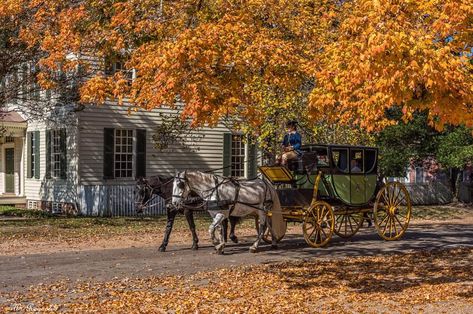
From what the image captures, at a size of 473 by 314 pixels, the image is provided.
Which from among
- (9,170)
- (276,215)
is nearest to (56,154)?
(9,170)

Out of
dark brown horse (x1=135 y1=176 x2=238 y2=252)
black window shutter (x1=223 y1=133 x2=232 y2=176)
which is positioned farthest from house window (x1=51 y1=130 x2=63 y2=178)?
dark brown horse (x1=135 y1=176 x2=238 y2=252)

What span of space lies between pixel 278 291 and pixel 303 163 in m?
6.09

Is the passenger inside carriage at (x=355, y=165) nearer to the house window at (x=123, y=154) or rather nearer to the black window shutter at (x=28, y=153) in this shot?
the house window at (x=123, y=154)

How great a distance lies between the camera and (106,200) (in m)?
25.4

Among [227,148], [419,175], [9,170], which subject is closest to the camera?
[227,148]

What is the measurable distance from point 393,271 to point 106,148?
1658 cm

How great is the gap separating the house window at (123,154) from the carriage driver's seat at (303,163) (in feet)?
41.0

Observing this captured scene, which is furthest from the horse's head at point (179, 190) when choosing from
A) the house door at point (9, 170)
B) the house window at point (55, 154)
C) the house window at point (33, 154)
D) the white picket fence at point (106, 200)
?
the house door at point (9, 170)

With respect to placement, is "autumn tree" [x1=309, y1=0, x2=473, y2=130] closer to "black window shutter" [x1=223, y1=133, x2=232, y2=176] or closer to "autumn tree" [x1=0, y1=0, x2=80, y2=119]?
"autumn tree" [x1=0, y1=0, x2=80, y2=119]

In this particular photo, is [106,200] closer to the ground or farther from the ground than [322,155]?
closer to the ground

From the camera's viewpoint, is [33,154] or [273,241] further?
[33,154]

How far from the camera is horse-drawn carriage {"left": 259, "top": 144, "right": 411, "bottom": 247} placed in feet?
49.2

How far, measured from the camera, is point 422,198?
35031 mm

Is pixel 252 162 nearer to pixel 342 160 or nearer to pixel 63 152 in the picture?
pixel 63 152
